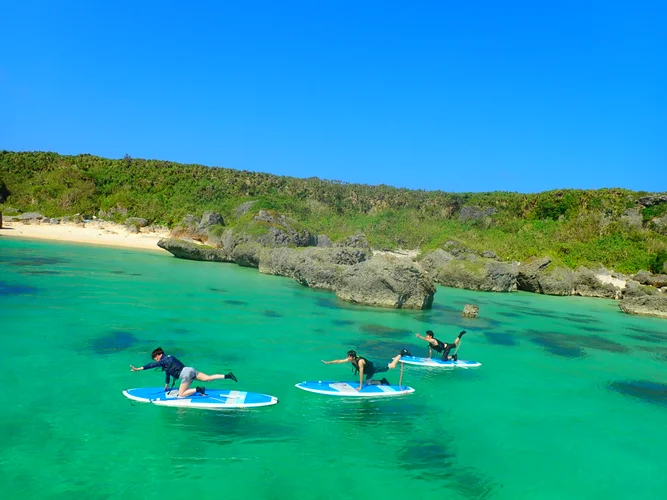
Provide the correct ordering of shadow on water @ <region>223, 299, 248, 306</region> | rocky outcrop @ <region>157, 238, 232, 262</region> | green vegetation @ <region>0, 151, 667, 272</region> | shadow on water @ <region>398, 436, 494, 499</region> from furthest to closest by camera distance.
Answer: green vegetation @ <region>0, 151, 667, 272</region> < rocky outcrop @ <region>157, 238, 232, 262</region> < shadow on water @ <region>223, 299, 248, 306</region> < shadow on water @ <region>398, 436, 494, 499</region>

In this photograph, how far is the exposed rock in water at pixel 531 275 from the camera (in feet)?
108

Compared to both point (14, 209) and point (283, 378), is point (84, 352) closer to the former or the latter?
point (283, 378)

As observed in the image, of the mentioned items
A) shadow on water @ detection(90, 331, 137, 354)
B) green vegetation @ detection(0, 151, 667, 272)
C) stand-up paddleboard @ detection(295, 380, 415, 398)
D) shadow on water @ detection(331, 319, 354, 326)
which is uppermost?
green vegetation @ detection(0, 151, 667, 272)

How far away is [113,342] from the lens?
12.6 metres

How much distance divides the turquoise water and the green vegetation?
67.4ft

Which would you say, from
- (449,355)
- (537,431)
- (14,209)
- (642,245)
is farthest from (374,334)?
(14,209)

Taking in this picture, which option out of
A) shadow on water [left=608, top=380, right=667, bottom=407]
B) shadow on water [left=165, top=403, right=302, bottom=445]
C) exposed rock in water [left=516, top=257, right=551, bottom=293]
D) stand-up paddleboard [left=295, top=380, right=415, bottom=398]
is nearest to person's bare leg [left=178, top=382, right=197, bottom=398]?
shadow on water [left=165, top=403, right=302, bottom=445]

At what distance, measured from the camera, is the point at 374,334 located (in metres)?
15.8

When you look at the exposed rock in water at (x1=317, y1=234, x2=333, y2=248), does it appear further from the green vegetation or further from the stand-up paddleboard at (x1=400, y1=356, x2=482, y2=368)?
the stand-up paddleboard at (x1=400, y1=356, x2=482, y2=368)

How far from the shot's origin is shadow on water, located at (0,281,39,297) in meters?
17.5

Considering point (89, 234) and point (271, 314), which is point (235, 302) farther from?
point (89, 234)

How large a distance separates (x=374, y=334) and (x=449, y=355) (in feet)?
9.21

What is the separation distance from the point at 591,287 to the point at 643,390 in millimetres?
22567

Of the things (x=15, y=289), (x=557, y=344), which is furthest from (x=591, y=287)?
(x=15, y=289)
